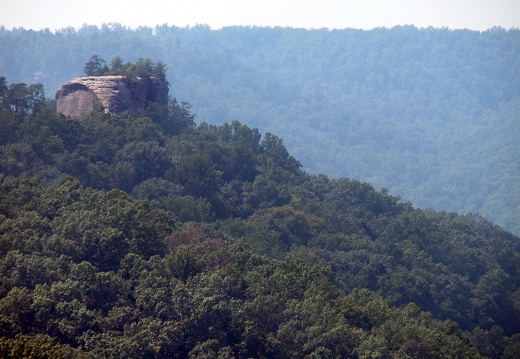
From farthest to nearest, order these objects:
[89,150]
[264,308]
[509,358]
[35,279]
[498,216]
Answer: [498,216], [89,150], [509,358], [264,308], [35,279]

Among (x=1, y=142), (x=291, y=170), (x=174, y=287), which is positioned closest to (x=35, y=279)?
(x=174, y=287)

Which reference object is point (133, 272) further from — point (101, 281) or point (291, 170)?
point (291, 170)

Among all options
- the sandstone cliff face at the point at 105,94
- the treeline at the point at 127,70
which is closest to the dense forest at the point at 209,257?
the sandstone cliff face at the point at 105,94

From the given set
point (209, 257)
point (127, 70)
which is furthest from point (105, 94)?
point (209, 257)

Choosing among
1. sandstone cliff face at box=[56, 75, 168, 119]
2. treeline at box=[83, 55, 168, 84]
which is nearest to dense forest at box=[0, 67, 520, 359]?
sandstone cliff face at box=[56, 75, 168, 119]

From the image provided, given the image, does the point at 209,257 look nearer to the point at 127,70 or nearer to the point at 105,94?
the point at 105,94
